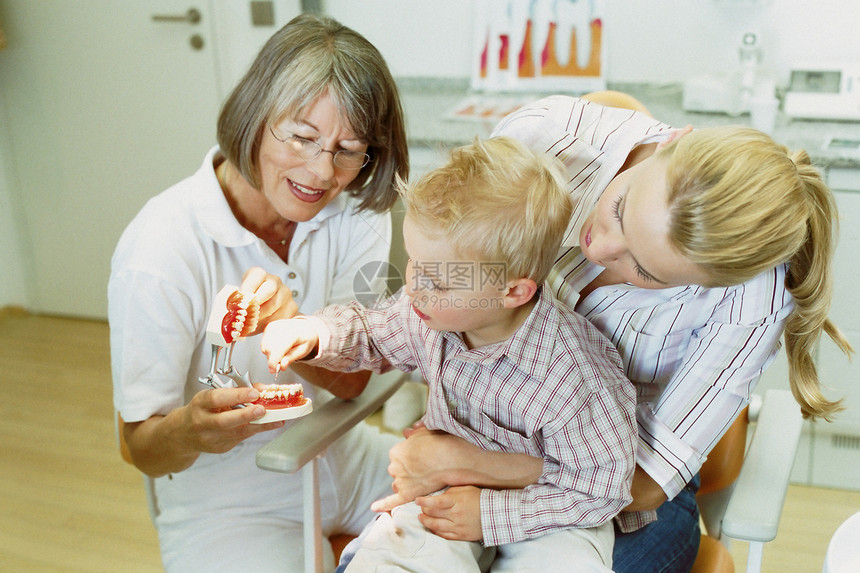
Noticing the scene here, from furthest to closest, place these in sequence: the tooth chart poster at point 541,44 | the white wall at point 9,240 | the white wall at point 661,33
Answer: the white wall at point 9,240 → the tooth chart poster at point 541,44 → the white wall at point 661,33

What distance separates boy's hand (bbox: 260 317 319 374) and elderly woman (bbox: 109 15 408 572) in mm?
52

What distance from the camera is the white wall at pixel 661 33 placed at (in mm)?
2652

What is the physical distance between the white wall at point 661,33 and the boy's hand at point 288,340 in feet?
6.34

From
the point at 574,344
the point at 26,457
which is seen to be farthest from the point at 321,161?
the point at 26,457

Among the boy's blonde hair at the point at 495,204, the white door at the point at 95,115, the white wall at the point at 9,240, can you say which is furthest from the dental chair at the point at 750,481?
the white wall at the point at 9,240

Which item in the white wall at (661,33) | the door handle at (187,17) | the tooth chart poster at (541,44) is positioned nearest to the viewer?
the white wall at (661,33)

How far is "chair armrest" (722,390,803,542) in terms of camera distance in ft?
3.80

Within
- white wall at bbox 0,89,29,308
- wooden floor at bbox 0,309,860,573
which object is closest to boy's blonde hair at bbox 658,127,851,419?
wooden floor at bbox 0,309,860,573

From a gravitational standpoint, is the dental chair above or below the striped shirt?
below

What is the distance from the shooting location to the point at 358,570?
3.84ft

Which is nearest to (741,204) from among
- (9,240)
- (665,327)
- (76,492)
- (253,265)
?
(665,327)

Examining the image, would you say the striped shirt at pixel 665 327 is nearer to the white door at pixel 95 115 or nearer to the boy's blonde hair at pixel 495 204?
the boy's blonde hair at pixel 495 204

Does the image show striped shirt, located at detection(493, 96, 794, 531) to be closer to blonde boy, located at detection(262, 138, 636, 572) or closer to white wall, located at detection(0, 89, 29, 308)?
blonde boy, located at detection(262, 138, 636, 572)

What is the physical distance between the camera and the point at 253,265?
4.78ft
